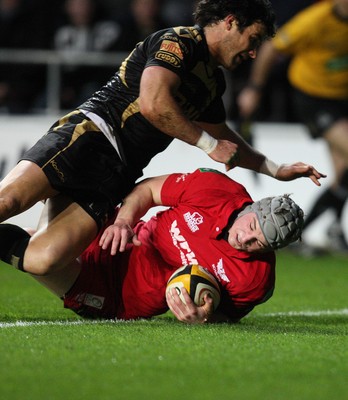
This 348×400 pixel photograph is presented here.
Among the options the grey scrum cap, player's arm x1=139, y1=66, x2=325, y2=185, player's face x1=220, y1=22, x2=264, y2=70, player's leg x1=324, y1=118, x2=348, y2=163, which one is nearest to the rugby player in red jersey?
the grey scrum cap

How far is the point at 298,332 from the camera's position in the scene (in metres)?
5.21

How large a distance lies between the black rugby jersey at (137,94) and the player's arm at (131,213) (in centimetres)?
29

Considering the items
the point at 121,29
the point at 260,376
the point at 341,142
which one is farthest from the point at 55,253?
the point at 121,29

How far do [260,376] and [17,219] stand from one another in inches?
284

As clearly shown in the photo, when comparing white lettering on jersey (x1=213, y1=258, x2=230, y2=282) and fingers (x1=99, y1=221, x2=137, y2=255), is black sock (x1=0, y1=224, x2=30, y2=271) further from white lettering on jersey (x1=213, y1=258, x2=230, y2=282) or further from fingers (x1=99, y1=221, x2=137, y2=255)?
white lettering on jersey (x1=213, y1=258, x2=230, y2=282)

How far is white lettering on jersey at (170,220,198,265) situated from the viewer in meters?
5.39

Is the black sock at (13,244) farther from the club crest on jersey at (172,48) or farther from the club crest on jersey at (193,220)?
the club crest on jersey at (172,48)

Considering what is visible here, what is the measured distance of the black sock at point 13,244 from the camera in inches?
215

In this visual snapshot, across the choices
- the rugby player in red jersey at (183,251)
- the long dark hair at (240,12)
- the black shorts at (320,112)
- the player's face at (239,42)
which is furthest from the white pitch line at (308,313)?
the black shorts at (320,112)

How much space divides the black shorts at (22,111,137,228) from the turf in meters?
0.70

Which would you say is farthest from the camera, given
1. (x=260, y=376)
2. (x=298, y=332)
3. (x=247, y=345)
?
(x=298, y=332)

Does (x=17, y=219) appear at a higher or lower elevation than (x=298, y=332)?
lower

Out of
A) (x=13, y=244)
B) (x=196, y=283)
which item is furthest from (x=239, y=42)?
(x=13, y=244)

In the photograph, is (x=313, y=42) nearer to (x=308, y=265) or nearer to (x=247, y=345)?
(x=308, y=265)
